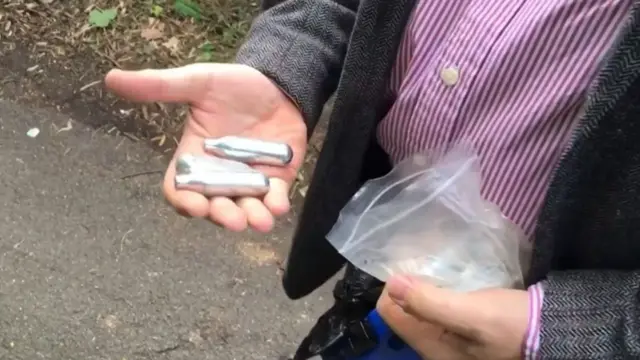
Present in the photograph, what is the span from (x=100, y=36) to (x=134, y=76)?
56.2 inches

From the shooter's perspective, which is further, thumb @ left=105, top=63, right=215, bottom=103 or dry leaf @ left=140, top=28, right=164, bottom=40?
dry leaf @ left=140, top=28, right=164, bottom=40

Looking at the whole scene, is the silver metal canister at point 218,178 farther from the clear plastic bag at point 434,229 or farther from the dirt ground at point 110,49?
the dirt ground at point 110,49

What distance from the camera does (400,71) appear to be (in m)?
0.82

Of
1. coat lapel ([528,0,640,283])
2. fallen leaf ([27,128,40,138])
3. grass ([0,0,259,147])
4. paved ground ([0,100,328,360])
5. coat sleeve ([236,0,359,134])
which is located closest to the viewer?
coat lapel ([528,0,640,283])

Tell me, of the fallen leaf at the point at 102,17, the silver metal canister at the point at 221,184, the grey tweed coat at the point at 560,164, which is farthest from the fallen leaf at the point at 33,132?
the silver metal canister at the point at 221,184

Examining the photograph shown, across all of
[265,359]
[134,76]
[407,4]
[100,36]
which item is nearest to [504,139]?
[407,4]

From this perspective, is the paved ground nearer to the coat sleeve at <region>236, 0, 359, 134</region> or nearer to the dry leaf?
the dry leaf

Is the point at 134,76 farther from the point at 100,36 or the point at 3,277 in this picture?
the point at 100,36

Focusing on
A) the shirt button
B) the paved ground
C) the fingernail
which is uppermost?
the shirt button

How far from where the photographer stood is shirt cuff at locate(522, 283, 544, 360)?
0.70 m

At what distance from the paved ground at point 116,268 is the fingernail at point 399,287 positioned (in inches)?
37.8

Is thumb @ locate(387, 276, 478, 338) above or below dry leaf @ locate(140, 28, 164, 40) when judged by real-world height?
above

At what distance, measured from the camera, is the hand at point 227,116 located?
29.8 inches

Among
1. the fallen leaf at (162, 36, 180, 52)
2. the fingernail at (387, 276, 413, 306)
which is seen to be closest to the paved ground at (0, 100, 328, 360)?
the fallen leaf at (162, 36, 180, 52)
